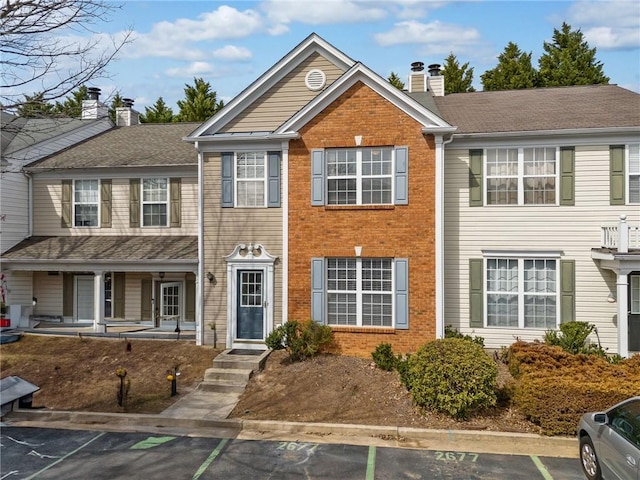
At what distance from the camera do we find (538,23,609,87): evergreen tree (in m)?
31.4

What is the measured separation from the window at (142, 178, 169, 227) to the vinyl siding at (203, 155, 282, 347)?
127 inches

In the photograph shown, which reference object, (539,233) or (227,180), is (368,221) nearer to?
(227,180)

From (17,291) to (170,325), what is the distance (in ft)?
19.5

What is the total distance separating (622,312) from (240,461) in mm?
10668

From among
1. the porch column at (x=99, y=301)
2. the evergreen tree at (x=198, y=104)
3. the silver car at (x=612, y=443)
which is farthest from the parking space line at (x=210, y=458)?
the evergreen tree at (x=198, y=104)

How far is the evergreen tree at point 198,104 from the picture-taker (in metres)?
34.1

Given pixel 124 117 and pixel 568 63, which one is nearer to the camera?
pixel 124 117

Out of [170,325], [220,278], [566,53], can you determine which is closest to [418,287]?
[220,278]

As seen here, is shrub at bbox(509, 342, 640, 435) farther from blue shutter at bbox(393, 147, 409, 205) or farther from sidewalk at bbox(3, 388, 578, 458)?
blue shutter at bbox(393, 147, 409, 205)

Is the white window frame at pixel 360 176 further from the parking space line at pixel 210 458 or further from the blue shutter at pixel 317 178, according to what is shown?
the parking space line at pixel 210 458

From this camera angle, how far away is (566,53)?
32.3 m

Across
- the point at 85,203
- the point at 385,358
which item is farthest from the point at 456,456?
the point at 85,203

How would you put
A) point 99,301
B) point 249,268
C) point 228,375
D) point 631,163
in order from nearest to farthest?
1. point 228,375
2. point 631,163
3. point 249,268
4. point 99,301

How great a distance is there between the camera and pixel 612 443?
274 inches
